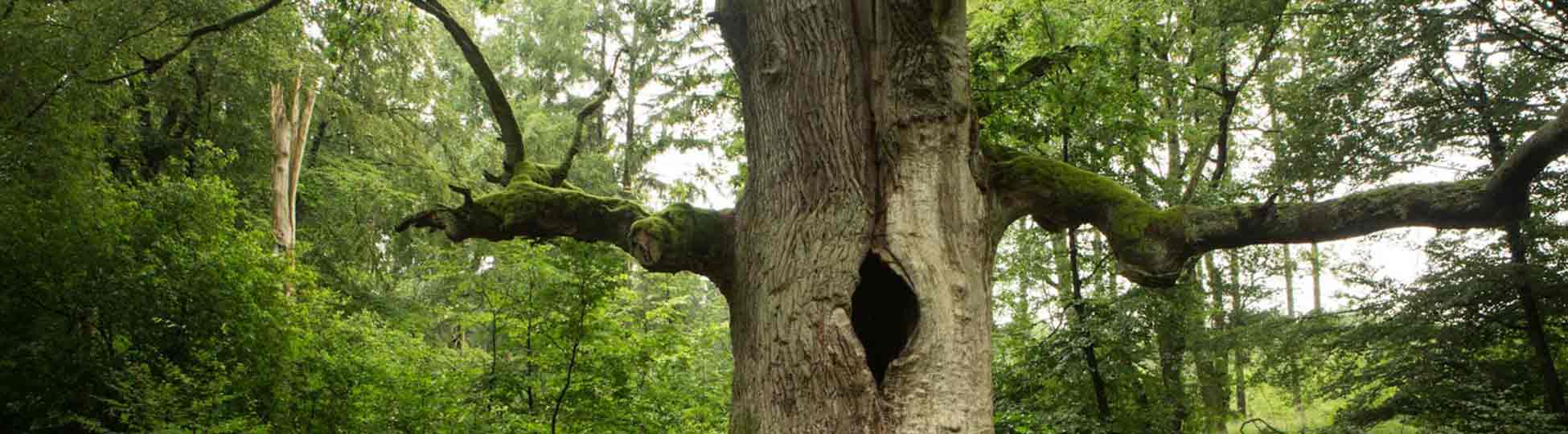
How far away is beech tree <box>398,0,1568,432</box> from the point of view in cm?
339

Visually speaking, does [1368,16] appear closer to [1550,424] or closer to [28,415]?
[1550,424]

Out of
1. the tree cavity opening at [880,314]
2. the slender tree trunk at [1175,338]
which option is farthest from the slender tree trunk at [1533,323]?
the tree cavity opening at [880,314]

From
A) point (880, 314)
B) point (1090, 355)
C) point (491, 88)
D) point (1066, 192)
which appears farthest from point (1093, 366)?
point (491, 88)

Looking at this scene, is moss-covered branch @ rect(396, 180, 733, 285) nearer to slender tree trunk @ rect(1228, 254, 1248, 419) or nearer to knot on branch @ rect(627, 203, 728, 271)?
knot on branch @ rect(627, 203, 728, 271)

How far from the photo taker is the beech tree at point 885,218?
11.1 ft

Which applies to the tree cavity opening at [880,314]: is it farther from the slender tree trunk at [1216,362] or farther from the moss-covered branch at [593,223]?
the slender tree trunk at [1216,362]

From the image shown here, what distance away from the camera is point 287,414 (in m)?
6.92

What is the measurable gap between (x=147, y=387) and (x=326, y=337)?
5.19 ft

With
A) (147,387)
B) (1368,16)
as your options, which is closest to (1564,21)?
(1368,16)

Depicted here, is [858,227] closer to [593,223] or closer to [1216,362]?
[593,223]

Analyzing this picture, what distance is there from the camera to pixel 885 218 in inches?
144

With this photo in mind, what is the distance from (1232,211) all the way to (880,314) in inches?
66.6

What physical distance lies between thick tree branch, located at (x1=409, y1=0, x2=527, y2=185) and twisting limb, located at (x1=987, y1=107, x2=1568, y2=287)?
2660 mm

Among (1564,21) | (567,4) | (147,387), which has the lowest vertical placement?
(147,387)
